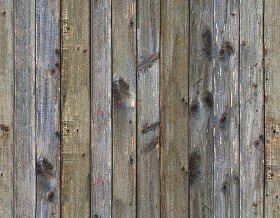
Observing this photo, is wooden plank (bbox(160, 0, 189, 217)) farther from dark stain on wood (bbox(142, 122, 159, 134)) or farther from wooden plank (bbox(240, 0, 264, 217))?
wooden plank (bbox(240, 0, 264, 217))

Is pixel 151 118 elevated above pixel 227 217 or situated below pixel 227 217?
above

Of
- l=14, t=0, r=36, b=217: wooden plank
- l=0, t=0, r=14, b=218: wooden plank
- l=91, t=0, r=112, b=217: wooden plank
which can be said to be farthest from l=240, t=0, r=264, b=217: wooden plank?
l=0, t=0, r=14, b=218: wooden plank

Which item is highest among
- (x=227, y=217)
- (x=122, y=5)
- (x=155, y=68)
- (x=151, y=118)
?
(x=122, y=5)

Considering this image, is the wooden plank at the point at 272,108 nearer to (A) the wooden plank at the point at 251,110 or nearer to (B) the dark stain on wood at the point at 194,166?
(A) the wooden plank at the point at 251,110

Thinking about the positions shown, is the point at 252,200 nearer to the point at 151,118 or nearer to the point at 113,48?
the point at 151,118

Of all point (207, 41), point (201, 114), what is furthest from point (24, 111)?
point (207, 41)

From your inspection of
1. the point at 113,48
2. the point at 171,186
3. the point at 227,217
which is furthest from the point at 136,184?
the point at 113,48
